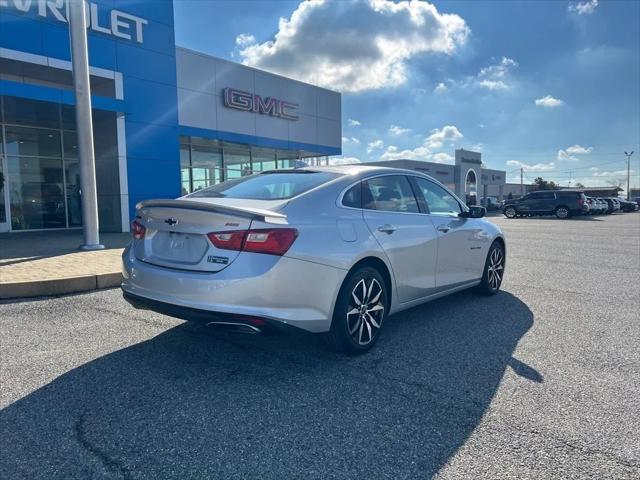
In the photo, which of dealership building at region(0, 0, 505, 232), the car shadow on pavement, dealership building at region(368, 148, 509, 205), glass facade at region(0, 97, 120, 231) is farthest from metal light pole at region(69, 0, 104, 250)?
dealership building at region(368, 148, 509, 205)

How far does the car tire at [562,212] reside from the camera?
30.4 metres

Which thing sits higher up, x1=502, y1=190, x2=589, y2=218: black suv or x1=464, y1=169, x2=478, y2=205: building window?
x1=464, y1=169, x2=478, y2=205: building window

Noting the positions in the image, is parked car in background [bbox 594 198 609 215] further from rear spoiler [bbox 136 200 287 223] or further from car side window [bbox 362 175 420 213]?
rear spoiler [bbox 136 200 287 223]

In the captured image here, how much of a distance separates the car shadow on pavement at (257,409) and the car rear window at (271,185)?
1302mm

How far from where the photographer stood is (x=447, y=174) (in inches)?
2274

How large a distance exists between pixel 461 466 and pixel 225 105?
1736 cm

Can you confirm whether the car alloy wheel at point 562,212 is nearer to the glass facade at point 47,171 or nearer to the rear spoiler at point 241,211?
the glass facade at point 47,171

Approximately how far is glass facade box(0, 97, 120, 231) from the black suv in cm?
2738

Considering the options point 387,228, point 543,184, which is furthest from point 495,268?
point 543,184

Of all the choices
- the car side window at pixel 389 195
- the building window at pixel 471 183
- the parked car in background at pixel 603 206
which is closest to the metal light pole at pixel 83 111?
the car side window at pixel 389 195

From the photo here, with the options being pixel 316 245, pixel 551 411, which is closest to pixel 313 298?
pixel 316 245

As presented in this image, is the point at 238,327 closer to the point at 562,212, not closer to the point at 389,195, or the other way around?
the point at 389,195

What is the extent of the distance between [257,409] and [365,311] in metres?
1.30

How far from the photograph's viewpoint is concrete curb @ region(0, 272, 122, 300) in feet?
19.1
